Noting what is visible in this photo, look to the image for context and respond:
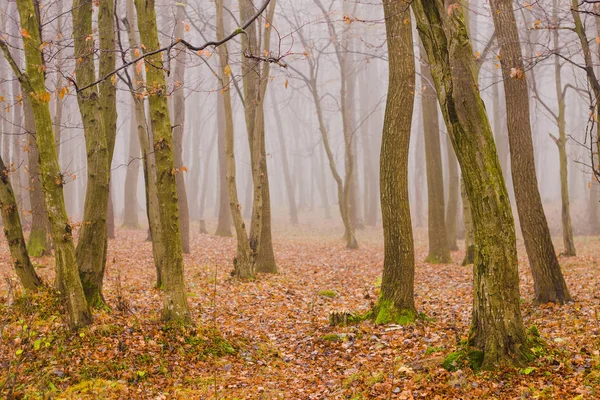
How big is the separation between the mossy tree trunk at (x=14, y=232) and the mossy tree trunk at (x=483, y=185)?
6.53 m

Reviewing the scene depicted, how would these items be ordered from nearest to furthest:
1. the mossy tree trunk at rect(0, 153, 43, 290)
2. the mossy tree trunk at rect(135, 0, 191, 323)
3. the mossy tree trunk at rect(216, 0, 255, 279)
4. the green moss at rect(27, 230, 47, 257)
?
1. the mossy tree trunk at rect(135, 0, 191, 323)
2. the mossy tree trunk at rect(0, 153, 43, 290)
3. the mossy tree trunk at rect(216, 0, 255, 279)
4. the green moss at rect(27, 230, 47, 257)

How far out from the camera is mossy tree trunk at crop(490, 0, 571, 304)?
8711mm

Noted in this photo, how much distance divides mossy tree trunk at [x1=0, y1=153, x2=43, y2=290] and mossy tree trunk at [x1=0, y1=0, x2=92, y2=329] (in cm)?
140

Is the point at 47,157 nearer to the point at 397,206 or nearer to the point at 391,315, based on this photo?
the point at 397,206

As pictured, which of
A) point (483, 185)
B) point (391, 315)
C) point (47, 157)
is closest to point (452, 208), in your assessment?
point (391, 315)

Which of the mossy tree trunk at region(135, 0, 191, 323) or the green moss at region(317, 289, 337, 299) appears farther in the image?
the green moss at region(317, 289, 337, 299)

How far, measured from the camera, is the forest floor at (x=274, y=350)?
5.62 m

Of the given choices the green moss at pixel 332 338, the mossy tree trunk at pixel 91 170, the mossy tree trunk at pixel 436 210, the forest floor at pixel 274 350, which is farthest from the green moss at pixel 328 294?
the mossy tree trunk at pixel 436 210

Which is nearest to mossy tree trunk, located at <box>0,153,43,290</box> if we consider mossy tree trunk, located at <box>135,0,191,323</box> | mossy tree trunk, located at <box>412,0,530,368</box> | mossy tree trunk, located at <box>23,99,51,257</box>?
mossy tree trunk, located at <box>135,0,191,323</box>

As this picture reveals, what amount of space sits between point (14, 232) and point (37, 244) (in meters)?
6.29

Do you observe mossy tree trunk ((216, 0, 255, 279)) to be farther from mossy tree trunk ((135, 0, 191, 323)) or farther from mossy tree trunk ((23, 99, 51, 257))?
mossy tree trunk ((23, 99, 51, 257))

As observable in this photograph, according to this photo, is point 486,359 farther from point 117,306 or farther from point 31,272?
point 31,272

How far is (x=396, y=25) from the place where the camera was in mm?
8695

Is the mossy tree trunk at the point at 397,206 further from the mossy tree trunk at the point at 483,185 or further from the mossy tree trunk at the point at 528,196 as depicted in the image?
the mossy tree trunk at the point at 483,185
